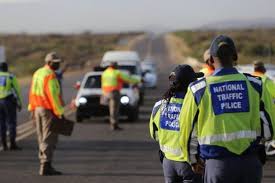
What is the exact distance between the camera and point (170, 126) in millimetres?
6199

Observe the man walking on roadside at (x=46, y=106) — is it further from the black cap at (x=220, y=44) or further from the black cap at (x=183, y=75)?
the black cap at (x=220, y=44)

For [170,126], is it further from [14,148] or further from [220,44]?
[14,148]

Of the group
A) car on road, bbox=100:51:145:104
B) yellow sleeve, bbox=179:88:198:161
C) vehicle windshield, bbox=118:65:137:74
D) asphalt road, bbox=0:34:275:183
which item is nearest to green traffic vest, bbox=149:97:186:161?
yellow sleeve, bbox=179:88:198:161

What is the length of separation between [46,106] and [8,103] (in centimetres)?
369

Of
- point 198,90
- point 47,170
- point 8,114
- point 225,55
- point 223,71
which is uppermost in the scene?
point 225,55

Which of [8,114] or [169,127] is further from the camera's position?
[8,114]

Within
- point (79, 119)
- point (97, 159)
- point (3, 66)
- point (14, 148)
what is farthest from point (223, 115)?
point (79, 119)

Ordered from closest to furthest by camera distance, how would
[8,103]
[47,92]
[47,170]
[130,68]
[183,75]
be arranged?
[183,75], [47,92], [47,170], [8,103], [130,68]

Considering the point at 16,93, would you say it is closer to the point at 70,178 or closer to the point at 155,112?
the point at 70,178

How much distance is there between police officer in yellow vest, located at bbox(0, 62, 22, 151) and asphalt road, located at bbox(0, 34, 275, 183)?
457 mm

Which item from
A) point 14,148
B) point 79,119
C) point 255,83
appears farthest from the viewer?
point 79,119

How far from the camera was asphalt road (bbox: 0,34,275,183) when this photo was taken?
11.0 meters

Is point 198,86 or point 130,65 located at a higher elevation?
point 198,86

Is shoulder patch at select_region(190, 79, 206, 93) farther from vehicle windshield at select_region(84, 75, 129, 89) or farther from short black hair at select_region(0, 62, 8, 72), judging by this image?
vehicle windshield at select_region(84, 75, 129, 89)
